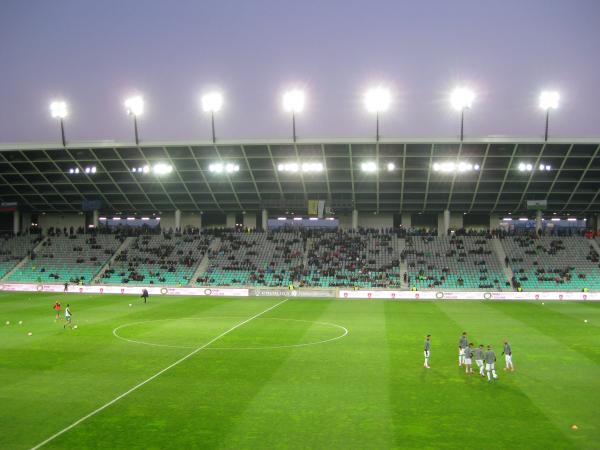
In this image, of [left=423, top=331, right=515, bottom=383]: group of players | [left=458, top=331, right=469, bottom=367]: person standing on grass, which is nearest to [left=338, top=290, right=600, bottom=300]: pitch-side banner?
[left=423, top=331, right=515, bottom=383]: group of players

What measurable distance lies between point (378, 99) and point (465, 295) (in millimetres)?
23347

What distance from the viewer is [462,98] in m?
58.5

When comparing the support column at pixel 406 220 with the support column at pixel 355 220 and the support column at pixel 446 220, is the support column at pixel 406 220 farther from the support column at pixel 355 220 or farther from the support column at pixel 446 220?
the support column at pixel 355 220

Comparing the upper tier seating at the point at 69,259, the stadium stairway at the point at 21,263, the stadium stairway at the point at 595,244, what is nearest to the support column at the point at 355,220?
the stadium stairway at the point at 595,244

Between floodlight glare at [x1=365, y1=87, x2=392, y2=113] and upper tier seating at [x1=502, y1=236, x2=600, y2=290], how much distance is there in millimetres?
25484

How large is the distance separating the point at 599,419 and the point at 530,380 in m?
5.18

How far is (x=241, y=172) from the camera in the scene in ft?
233

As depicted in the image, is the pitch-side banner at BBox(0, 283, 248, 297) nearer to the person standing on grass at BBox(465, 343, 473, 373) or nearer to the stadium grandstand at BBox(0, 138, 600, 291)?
the stadium grandstand at BBox(0, 138, 600, 291)

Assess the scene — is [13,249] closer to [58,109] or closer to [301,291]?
[58,109]

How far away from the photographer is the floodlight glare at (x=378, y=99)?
198 feet

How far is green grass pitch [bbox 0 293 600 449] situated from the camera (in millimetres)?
16281

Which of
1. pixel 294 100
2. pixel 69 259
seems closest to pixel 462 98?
pixel 294 100

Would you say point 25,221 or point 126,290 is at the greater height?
point 25,221

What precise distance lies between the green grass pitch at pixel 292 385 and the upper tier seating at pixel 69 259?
31810 millimetres
